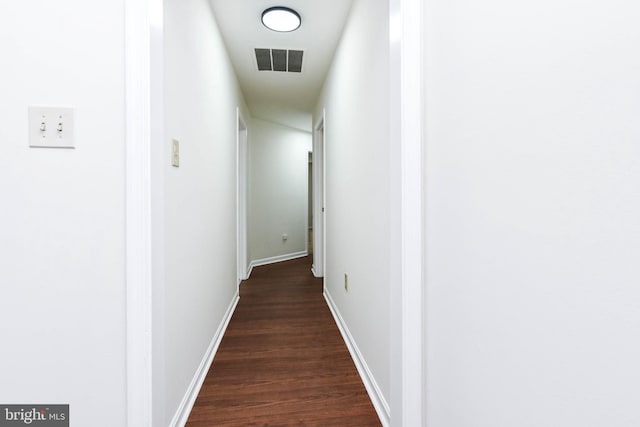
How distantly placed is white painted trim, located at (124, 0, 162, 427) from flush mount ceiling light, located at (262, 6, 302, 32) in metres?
1.44

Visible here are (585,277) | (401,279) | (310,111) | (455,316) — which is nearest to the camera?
(585,277)

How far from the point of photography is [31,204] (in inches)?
38.2

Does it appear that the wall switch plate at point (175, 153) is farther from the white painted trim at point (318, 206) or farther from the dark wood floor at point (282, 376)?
the white painted trim at point (318, 206)

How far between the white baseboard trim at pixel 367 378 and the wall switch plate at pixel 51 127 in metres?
1.67

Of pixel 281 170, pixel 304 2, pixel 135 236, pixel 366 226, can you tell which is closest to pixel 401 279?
pixel 366 226

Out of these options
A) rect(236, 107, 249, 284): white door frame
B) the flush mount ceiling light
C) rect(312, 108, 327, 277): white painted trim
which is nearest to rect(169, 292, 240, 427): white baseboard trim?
rect(236, 107, 249, 284): white door frame

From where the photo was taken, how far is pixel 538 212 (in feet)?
2.03

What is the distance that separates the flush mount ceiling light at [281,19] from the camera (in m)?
2.20

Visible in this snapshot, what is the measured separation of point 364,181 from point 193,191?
39.5 inches

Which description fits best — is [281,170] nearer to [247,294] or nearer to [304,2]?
[247,294]

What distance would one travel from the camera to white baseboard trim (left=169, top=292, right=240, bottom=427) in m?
1.41

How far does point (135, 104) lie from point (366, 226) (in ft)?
4.21

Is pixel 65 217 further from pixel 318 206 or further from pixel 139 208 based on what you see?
pixel 318 206

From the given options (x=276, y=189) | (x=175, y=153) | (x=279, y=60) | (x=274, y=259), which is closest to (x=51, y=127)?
(x=175, y=153)
